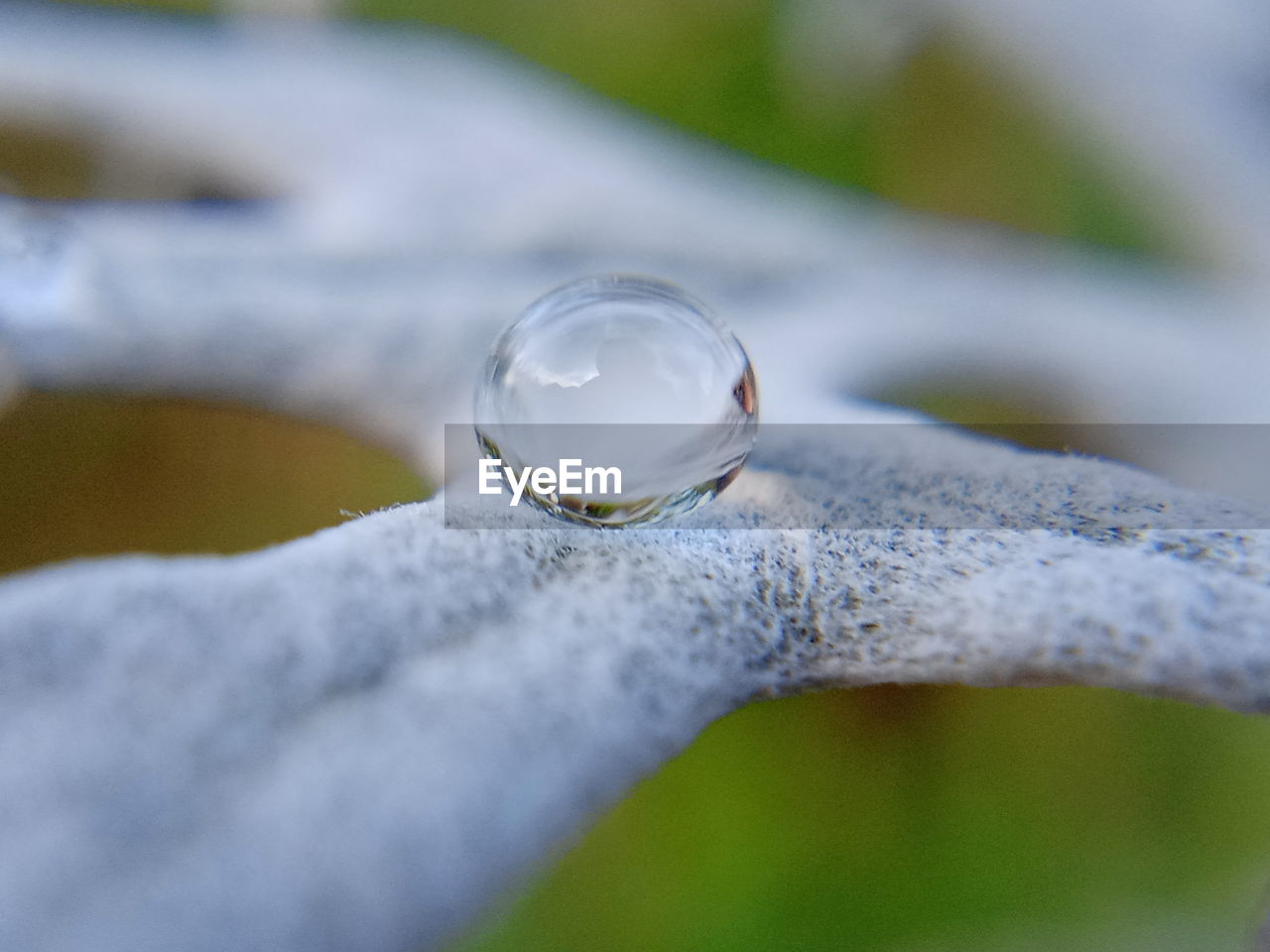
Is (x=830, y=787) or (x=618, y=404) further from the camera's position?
(x=830, y=787)

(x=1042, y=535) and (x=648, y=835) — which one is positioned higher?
(x=1042, y=535)

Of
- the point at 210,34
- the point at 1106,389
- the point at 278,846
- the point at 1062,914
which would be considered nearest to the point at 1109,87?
the point at 1106,389

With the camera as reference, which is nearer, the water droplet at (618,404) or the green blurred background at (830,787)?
the water droplet at (618,404)

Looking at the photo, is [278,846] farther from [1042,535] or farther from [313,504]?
[313,504]

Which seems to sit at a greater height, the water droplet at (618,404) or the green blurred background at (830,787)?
the water droplet at (618,404)

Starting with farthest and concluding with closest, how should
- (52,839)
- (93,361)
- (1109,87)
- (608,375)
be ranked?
1. (1109,87)
2. (93,361)
3. (608,375)
4. (52,839)
